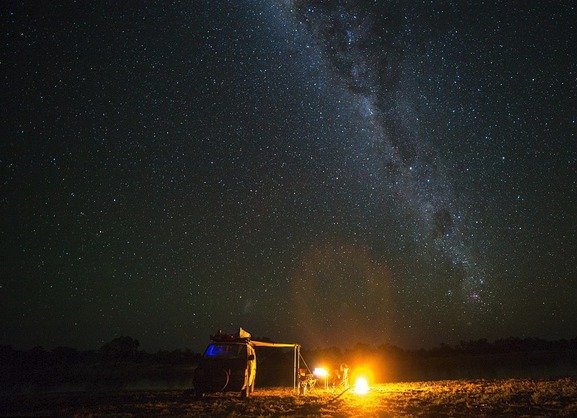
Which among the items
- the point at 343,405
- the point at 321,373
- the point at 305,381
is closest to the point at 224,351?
the point at 305,381

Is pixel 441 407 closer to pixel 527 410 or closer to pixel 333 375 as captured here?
pixel 527 410

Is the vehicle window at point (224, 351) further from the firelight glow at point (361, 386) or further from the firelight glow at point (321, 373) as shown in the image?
the firelight glow at point (361, 386)

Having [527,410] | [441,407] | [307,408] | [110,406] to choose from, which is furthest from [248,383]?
[527,410]

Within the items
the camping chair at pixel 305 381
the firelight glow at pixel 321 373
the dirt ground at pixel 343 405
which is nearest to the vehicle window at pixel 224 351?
the dirt ground at pixel 343 405

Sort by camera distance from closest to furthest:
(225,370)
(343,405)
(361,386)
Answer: (343,405), (225,370), (361,386)

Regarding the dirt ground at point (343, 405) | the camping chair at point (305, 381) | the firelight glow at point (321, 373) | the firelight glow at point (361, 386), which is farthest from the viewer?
the firelight glow at point (321, 373)

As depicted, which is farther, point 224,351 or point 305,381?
point 305,381

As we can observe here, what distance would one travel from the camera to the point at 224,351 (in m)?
18.1

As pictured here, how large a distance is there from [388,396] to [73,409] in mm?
11952

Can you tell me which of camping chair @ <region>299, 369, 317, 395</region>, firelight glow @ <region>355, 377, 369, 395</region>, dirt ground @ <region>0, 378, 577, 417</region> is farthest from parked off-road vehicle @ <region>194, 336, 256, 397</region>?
firelight glow @ <region>355, 377, 369, 395</region>

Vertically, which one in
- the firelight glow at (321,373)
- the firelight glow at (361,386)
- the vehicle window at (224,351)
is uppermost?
the vehicle window at (224,351)

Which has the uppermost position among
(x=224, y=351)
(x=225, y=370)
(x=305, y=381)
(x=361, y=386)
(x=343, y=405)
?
(x=224, y=351)

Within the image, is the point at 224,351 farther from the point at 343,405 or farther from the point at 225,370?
the point at 343,405

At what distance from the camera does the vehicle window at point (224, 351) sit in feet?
58.6
